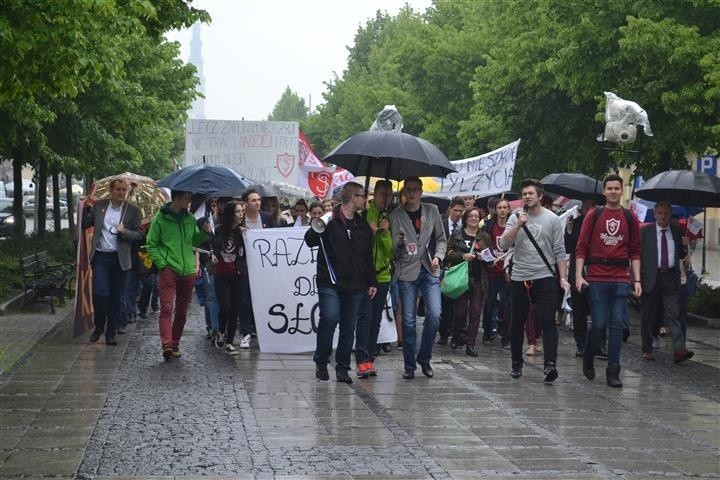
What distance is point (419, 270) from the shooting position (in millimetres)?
11414

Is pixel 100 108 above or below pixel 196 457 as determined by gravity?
above

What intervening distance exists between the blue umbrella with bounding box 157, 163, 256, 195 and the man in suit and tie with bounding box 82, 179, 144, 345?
0.55 metres

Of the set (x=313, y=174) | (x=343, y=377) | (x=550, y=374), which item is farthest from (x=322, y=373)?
(x=313, y=174)

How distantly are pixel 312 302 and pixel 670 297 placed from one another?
3.64 metres

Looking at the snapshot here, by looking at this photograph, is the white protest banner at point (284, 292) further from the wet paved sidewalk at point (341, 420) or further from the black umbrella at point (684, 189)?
the black umbrella at point (684, 189)

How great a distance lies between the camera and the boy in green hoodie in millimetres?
12586

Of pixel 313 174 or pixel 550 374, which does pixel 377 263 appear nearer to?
pixel 550 374

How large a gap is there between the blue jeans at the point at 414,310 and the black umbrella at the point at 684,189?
367 cm

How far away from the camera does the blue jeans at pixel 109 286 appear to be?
13750mm

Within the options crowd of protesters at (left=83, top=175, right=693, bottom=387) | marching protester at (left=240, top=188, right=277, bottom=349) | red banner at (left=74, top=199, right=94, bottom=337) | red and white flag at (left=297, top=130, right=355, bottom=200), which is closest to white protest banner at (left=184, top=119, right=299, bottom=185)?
red and white flag at (left=297, top=130, right=355, bottom=200)

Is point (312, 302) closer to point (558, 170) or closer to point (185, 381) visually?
point (185, 381)

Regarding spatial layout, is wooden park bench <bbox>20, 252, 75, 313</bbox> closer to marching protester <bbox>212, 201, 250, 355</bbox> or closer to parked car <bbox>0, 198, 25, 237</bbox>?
marching protester <bbox>212, 201, 250, 355</bbox>

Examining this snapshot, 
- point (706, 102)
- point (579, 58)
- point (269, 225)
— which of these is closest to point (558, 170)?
point (579, 58)

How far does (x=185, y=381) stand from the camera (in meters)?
11.0
